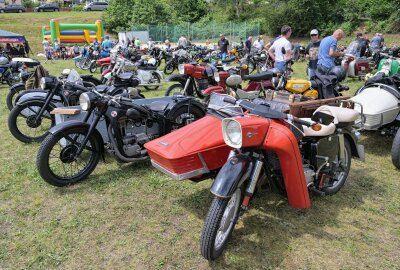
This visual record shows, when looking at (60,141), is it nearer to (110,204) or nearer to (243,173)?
(110,204)

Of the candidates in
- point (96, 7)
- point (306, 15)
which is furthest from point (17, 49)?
point (96, 7)

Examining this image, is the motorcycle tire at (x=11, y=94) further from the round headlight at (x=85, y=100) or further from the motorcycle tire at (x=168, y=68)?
the motorcycle tire at (x=168, y=68)

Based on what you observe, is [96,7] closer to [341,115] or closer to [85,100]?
[85,100]

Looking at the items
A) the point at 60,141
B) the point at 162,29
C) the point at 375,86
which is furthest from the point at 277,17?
the point at 60,141

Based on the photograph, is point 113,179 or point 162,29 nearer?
point 113,179

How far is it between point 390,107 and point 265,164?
8.47ft

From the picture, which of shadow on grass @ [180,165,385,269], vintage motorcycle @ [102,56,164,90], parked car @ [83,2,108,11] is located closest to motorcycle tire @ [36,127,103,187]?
shadow on grass @ [180,165,385,269]

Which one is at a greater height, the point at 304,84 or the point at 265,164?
the point at 304,84

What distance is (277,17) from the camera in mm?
32031

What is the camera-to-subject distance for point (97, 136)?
3988mm

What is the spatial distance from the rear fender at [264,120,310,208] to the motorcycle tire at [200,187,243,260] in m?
0.43

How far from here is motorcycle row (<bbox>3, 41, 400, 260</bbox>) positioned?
8.66 feet

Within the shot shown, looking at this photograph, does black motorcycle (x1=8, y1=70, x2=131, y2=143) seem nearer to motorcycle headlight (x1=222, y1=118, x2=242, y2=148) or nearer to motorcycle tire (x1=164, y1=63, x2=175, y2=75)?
motorcycle headlight (x1=222, y1=118, x2=242, y2=148)

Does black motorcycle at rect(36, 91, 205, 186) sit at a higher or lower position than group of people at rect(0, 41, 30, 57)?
lower
